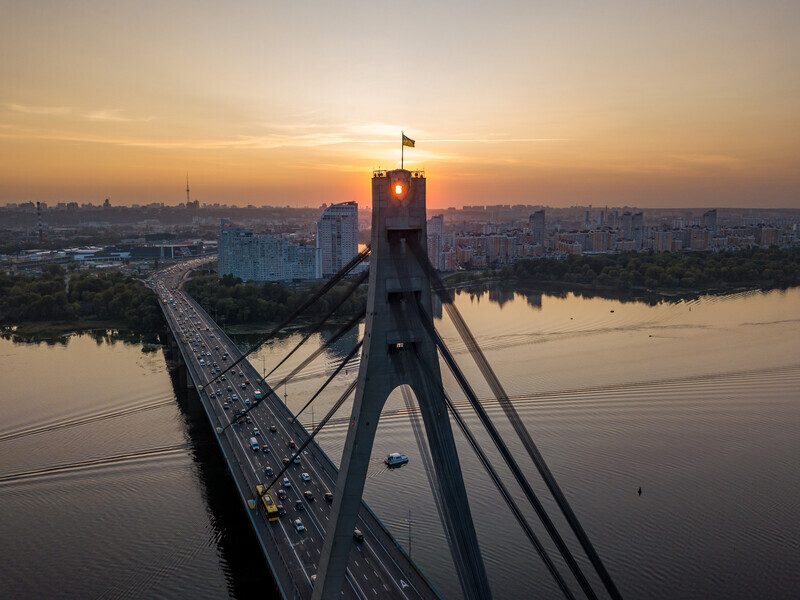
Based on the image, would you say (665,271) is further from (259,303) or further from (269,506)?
(269,506)

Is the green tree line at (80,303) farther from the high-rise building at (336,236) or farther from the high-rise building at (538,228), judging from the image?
the high-rise building at (538,228)

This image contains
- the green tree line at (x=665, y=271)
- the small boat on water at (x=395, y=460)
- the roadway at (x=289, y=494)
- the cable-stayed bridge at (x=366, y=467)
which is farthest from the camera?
the green tree line at (x=665, y=271)

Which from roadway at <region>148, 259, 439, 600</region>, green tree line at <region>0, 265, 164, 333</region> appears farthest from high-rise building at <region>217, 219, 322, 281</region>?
roadway at <region>148, 259, 439, 600</region>

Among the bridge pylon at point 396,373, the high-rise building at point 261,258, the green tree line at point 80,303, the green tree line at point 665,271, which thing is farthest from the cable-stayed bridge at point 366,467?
the green tree line at point 665,271

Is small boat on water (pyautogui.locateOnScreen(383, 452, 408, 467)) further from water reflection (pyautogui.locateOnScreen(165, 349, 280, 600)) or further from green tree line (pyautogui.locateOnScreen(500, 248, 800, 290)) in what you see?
green tree line (pyautogui.locateOnScreen(500, 248, 800, 290))

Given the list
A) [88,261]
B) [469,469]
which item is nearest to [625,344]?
[469,469]

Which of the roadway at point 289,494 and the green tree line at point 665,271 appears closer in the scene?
the roadway at point 289,494
